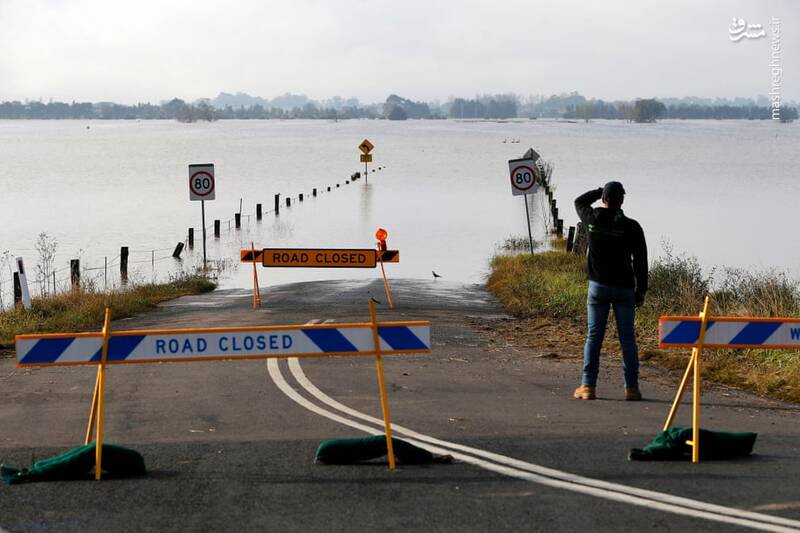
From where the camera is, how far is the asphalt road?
717 cm

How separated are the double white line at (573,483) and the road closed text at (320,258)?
10.5 metres

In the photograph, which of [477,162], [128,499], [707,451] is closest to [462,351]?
[707,451]

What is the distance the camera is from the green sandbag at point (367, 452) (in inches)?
333

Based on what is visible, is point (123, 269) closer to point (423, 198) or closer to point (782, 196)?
point (423, 198)

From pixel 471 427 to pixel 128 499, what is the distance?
3.25m

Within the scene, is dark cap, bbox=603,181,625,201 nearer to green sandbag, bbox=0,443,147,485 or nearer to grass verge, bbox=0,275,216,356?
green sandbag, bbox=0,443,147,485

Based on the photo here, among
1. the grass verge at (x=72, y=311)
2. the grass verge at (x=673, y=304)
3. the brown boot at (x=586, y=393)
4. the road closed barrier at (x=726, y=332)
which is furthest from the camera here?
the grass verge at (x=72, y=311)

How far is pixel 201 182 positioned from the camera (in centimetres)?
3119

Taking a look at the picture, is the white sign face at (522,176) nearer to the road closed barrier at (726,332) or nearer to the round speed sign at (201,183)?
the round speed sign at (201,183)

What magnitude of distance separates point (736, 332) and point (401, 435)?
2.78 m

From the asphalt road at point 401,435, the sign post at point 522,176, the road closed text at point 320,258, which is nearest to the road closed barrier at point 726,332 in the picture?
the asphalt road at point 401,435

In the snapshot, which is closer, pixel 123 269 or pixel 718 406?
pixel 718 406

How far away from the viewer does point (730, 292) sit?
20578 mm

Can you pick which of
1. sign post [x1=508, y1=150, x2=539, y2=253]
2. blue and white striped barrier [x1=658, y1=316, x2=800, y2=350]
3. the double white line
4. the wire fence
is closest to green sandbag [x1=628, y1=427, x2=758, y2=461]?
blue and white striped barrier [x1=658, y1=316, x2=800, y2=350]
